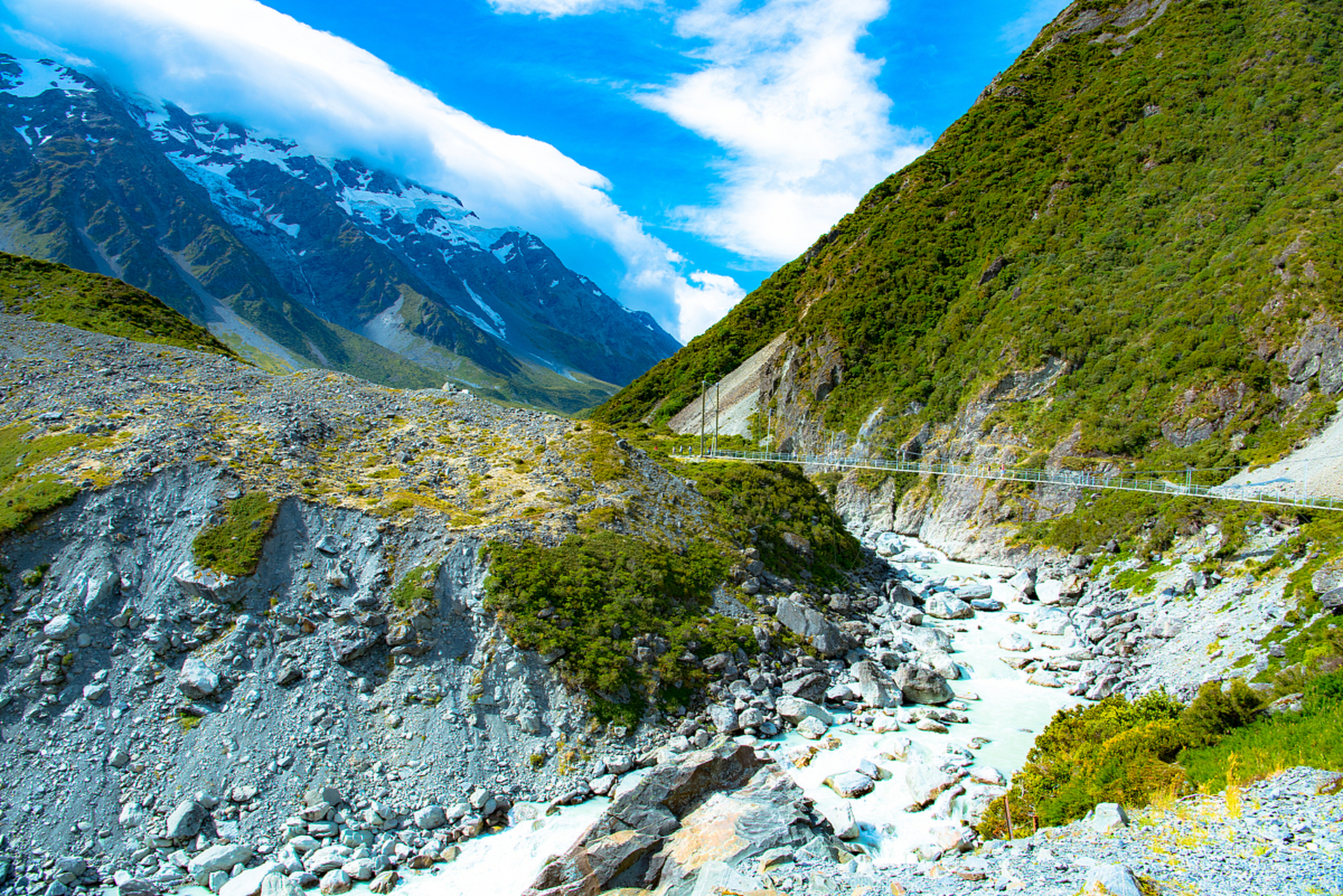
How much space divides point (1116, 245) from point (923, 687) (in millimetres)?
57290

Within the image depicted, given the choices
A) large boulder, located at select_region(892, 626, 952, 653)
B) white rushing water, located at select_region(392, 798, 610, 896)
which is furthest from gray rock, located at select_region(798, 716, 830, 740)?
large boulder, located at select_region(892, 626, 952, 653)

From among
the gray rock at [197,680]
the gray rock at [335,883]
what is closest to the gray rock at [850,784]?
the gray rock at [335,883]

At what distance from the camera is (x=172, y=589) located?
1005 inches

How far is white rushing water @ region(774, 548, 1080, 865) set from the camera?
20578mm

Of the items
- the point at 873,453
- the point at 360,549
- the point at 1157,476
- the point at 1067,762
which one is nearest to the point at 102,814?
the point at 360,549

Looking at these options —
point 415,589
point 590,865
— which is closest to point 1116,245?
point 415,589

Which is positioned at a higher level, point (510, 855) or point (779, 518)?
point (779, 518)

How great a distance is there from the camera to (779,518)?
4362 centimetres

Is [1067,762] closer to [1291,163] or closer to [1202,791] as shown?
[1202,791]

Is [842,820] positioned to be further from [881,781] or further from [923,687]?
[923,687]

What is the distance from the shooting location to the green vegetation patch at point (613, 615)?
2705 centimetres

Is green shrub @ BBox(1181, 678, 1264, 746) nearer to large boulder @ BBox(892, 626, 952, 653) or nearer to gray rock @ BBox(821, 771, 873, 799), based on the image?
gray rock @ BBox(821, 771, 873, 799)

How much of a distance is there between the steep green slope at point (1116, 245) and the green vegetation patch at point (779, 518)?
21.7 m

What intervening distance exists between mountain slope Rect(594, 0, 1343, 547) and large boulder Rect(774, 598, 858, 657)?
94.2ft
